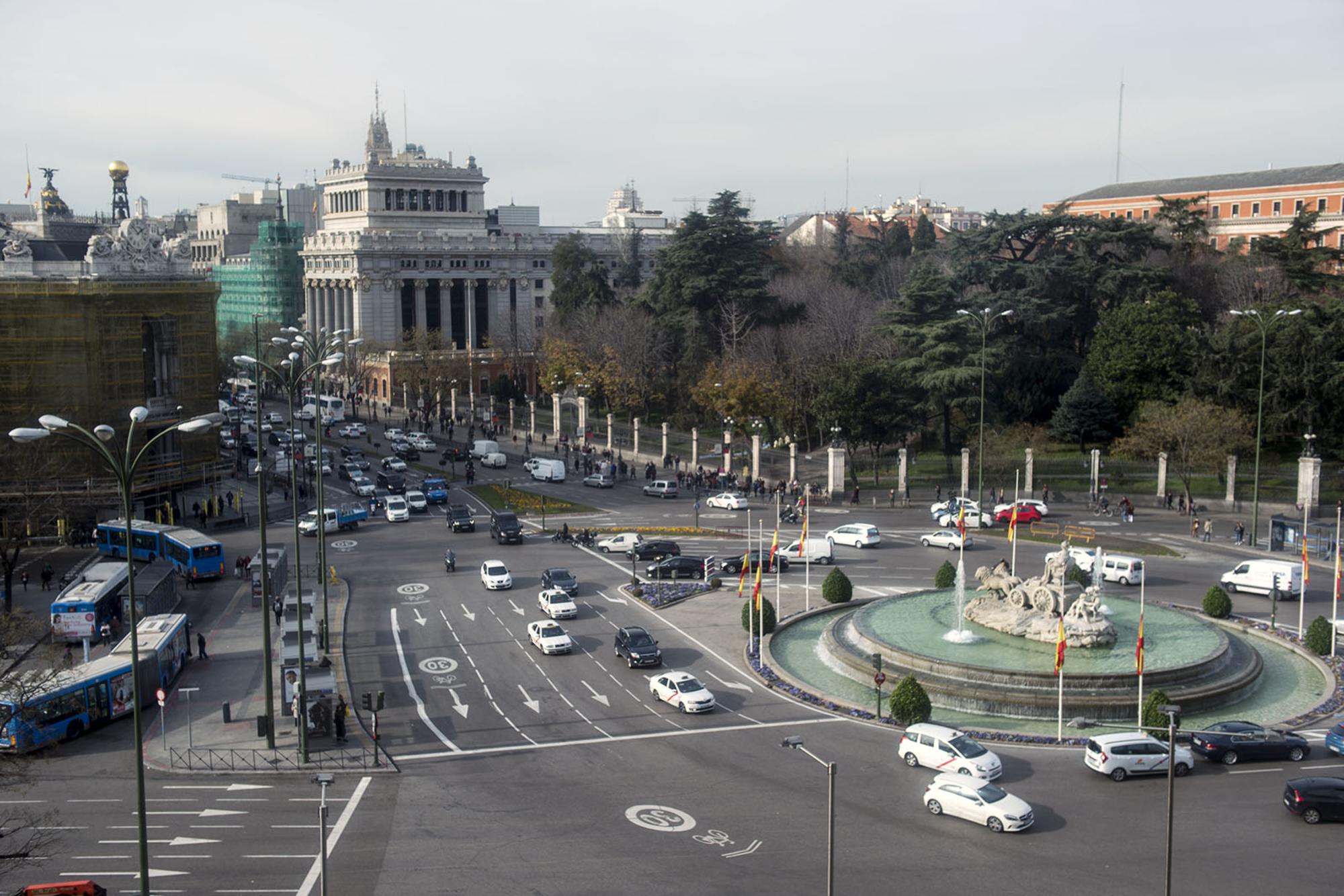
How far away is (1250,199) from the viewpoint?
11331cm

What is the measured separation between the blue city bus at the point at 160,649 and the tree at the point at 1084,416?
5425 cm

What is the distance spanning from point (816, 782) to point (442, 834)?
29.6 ft

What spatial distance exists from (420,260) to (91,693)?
105 m

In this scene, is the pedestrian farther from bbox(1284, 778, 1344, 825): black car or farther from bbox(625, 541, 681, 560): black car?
bbox(625, 541, 681, 560): black car

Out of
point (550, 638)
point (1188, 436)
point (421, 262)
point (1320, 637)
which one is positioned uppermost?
point (421, 262)

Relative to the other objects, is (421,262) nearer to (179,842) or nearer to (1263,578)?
(1263,578)

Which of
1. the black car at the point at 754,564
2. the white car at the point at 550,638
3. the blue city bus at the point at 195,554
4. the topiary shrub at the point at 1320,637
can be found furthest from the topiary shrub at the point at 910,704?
the blue city bus at the point at 195,554

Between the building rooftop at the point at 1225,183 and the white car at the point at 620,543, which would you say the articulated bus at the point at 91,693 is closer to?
the white car at the point at 620,543

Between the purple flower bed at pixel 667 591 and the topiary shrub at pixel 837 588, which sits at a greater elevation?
the topiary shrub at pixel 837 588

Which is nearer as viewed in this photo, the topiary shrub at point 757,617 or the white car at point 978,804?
the white car at point 978,804

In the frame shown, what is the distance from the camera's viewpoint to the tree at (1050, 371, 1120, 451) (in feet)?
249

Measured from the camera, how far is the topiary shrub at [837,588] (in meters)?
46.8

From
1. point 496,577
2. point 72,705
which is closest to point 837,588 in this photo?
point 496,577

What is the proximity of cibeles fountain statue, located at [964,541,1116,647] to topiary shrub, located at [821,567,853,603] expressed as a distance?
605 centimetres
